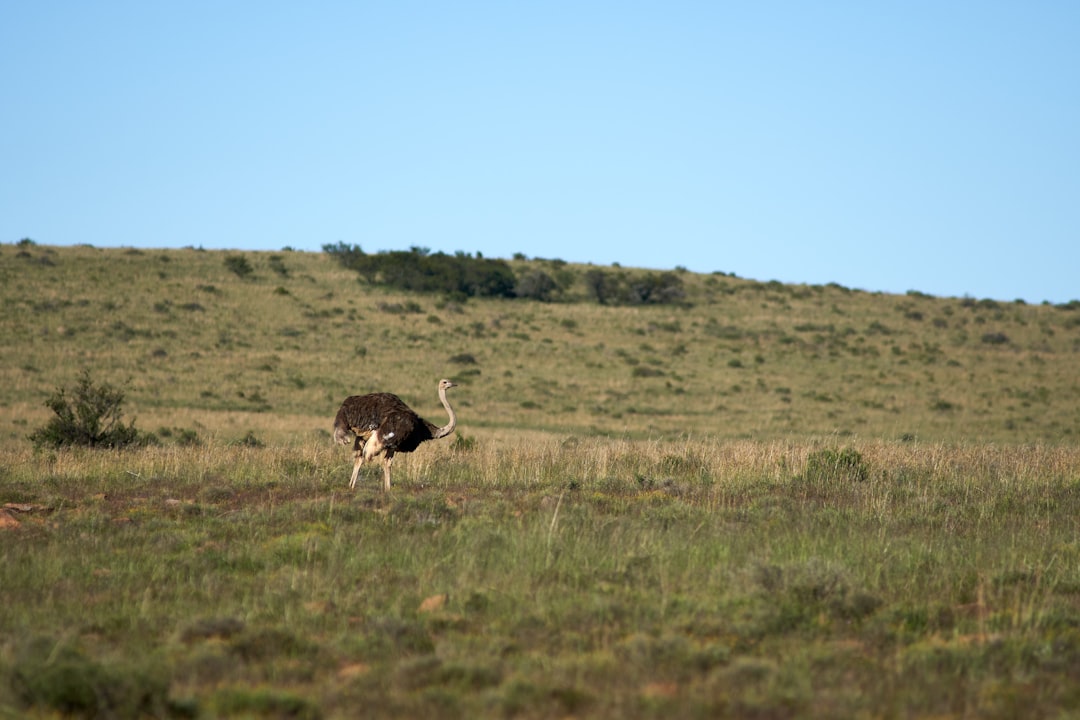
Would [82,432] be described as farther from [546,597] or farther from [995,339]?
[995,339]

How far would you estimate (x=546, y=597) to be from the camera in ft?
26.6

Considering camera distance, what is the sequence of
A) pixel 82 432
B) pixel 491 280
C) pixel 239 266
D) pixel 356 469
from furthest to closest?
pixel 491 280, pixel 239 266, pixel 82 432, pixel 356 469

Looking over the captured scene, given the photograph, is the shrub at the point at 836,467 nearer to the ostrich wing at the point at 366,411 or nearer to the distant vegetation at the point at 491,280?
the ostrich wing at the point at 366,411

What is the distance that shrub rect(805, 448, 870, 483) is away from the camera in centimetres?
1474

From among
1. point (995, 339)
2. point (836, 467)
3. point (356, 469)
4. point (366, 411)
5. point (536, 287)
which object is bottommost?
point (356, 469)

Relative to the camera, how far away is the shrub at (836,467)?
48.4 ft

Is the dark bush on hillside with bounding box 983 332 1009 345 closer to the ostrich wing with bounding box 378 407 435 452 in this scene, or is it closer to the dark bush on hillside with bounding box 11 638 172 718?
the ostrich wing with bounding box 378 407 435 452

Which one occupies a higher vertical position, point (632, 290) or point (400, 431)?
point (632, 290)

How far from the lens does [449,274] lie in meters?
62.0

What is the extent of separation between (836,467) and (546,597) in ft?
26.2

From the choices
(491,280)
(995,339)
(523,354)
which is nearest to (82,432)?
(523,354)

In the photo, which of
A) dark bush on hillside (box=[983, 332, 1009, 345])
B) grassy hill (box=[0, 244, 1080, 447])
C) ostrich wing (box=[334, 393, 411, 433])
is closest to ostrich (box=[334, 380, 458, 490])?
ostrich wing (box=[334, 393, 411, 433])

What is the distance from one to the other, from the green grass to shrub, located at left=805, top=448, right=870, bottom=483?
0.67 meters

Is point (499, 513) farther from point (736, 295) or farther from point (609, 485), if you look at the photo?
point (736, 295)
